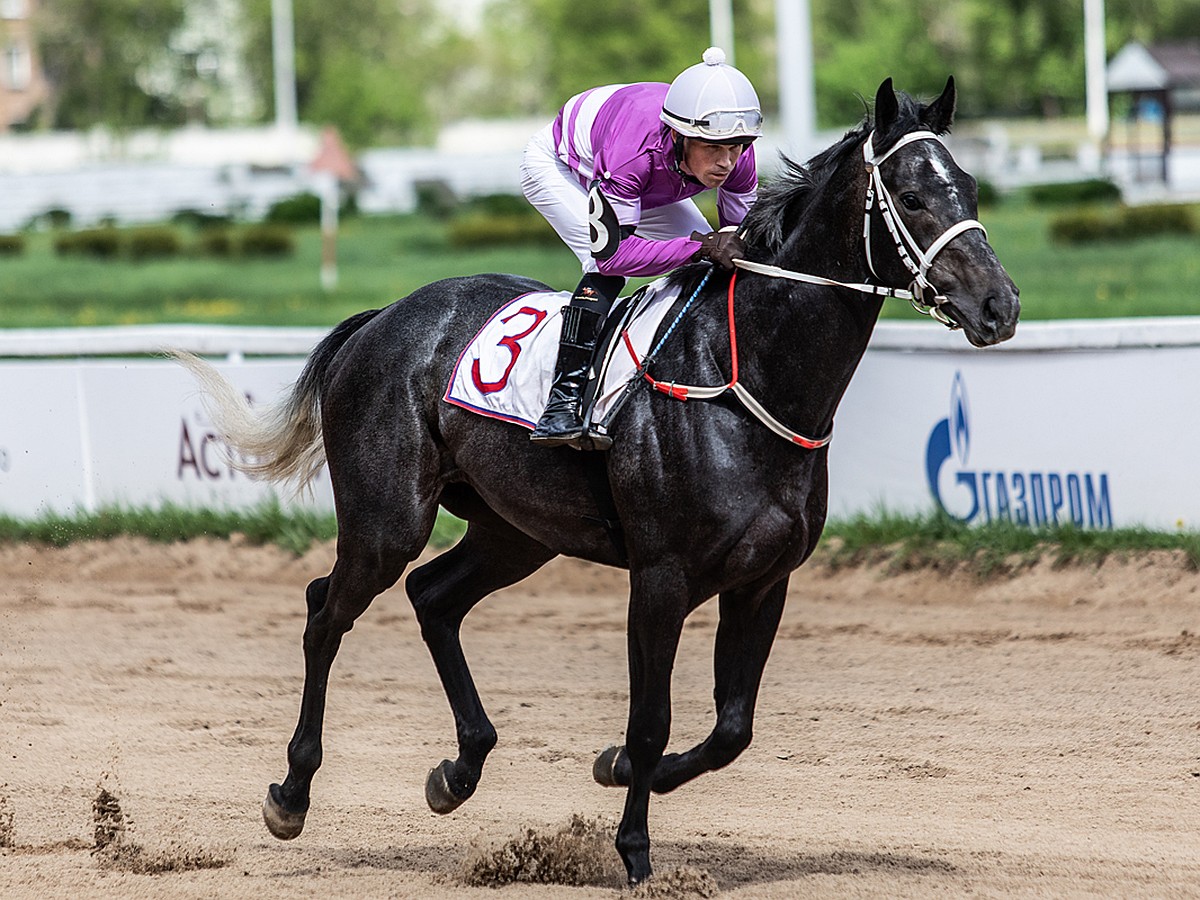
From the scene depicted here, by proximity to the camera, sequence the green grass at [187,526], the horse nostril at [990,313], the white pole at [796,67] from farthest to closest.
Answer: the white pole at [796,67]
the green grass at [187,526]
the horse nostril at [990,313]

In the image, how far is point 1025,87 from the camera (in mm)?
59594

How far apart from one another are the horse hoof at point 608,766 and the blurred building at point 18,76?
258 ft

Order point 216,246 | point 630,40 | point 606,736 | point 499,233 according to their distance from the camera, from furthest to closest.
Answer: point 630,40, point 216,246, point 499,233, point 606,736

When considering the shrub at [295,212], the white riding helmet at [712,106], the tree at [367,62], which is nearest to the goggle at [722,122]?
the white riding helmet at [712,106]

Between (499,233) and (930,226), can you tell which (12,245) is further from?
A: (930,226)

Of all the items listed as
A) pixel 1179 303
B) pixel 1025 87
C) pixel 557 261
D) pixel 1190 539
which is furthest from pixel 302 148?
pixel 1190 539

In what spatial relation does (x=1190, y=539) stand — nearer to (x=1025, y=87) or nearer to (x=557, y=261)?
(x=557, y=261)

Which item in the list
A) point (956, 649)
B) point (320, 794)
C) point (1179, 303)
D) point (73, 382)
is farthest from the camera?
point (1179, 303)

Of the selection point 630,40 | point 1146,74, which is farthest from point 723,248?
point 630,40

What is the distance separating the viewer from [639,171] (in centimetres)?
458

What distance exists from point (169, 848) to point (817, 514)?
2310 mm

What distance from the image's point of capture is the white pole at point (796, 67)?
16.2 m

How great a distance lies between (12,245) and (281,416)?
2785 cm

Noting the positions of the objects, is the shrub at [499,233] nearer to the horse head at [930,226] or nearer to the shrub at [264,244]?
the shrub at [264,244]
